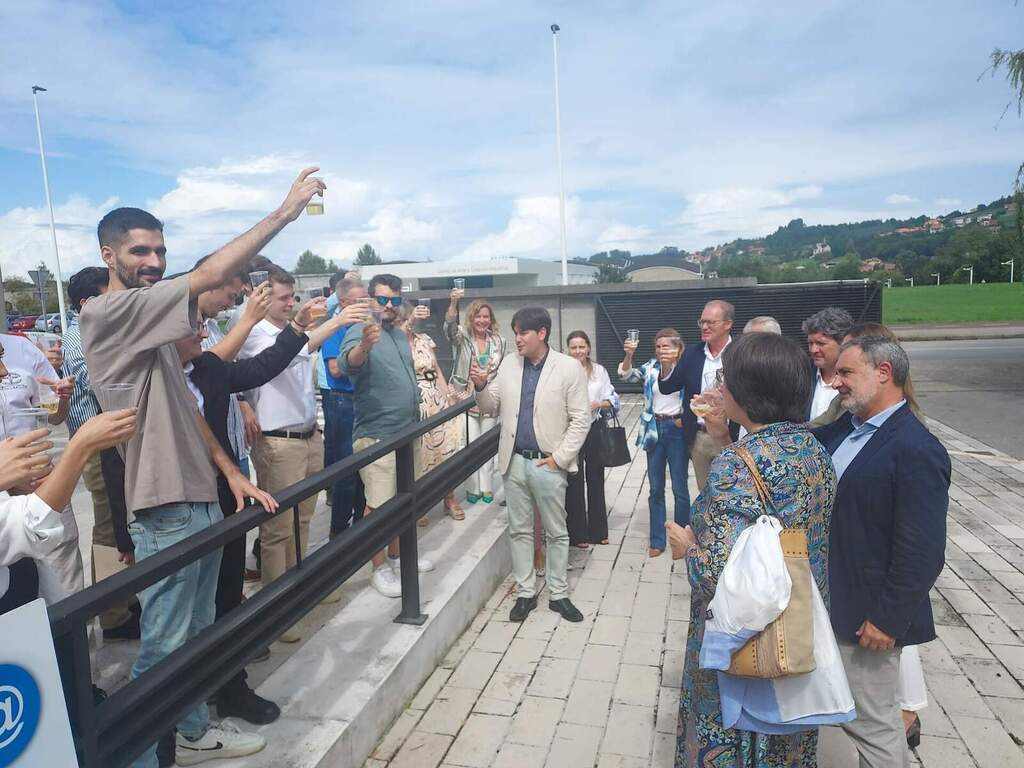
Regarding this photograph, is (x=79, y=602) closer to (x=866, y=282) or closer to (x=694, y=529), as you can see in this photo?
(x=694, y=529)

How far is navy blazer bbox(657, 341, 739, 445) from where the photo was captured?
17.1 feet

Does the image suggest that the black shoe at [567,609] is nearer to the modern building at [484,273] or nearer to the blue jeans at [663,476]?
the blue jeans at [663,476]

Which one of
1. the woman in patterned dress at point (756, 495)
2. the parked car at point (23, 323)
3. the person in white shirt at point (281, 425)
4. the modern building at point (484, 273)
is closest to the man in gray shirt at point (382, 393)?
the person in white shirt at point (281, 425)

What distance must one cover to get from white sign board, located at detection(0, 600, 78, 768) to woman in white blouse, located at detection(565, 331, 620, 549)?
13.3ft

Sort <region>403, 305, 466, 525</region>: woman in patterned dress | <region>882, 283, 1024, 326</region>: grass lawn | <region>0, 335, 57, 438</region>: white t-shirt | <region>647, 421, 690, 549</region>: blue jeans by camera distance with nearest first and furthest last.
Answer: <region>0, 335, 57, 438</region>: white t-shirt → <region>647, 421, 690, 549</region>: blue jeans → <region>403, 305, 466, 525</region>: woman in patterned dress → <region>882, 283, 1024, 326</region>: grass lawn

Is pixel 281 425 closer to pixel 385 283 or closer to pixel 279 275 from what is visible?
pixel 279 275

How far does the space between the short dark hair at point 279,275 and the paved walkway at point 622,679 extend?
89.7 inches

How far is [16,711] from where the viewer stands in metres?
1.64

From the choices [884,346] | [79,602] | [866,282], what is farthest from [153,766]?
[866,282]

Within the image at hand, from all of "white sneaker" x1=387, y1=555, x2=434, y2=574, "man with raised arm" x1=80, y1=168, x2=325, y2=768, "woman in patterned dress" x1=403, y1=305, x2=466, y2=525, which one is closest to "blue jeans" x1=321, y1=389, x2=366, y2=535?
"woman in patterned dress" x1=403, y1=305, x2=466, y2=525

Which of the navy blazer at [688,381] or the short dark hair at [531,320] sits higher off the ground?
the short dark hair at [531,320]

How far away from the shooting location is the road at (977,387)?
10807mm

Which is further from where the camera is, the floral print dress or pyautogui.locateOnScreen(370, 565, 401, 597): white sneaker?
pyautogui.locateOnScreen(370, 565, 401, 597): white sneaker

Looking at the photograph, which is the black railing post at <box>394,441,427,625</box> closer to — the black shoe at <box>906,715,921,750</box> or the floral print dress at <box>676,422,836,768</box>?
the floral print dress at <box>676,422,836,768</box>
